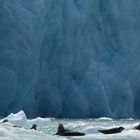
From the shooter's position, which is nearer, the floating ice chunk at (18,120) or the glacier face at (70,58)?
the floating ice chunk at (18,120)

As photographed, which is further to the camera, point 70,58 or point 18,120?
point 70,58

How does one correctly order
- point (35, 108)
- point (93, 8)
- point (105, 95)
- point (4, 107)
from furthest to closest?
point (93, 8)
point (105, 95)
point (35, 108)
point (4, 107)

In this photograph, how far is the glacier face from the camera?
23297mm

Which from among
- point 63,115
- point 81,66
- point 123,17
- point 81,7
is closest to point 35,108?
point 63,115

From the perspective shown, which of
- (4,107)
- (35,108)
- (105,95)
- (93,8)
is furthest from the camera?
(93,8)

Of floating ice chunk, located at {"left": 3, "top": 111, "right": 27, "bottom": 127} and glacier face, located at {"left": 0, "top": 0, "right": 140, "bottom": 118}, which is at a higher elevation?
glacier face, located at {"left": 0, "top": 0, "right": 140, "bottom": 118}

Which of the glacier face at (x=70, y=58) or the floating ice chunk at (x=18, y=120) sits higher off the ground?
the glacier face at (x=70, y=58)

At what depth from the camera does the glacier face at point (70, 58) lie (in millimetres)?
23297

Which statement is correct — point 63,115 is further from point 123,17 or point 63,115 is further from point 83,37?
point 123,17

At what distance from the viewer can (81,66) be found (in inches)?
1070

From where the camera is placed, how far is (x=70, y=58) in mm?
26000

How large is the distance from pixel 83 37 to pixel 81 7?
1.71 metres

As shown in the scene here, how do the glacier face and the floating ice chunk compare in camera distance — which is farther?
the glacier face

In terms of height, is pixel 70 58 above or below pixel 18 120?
above
